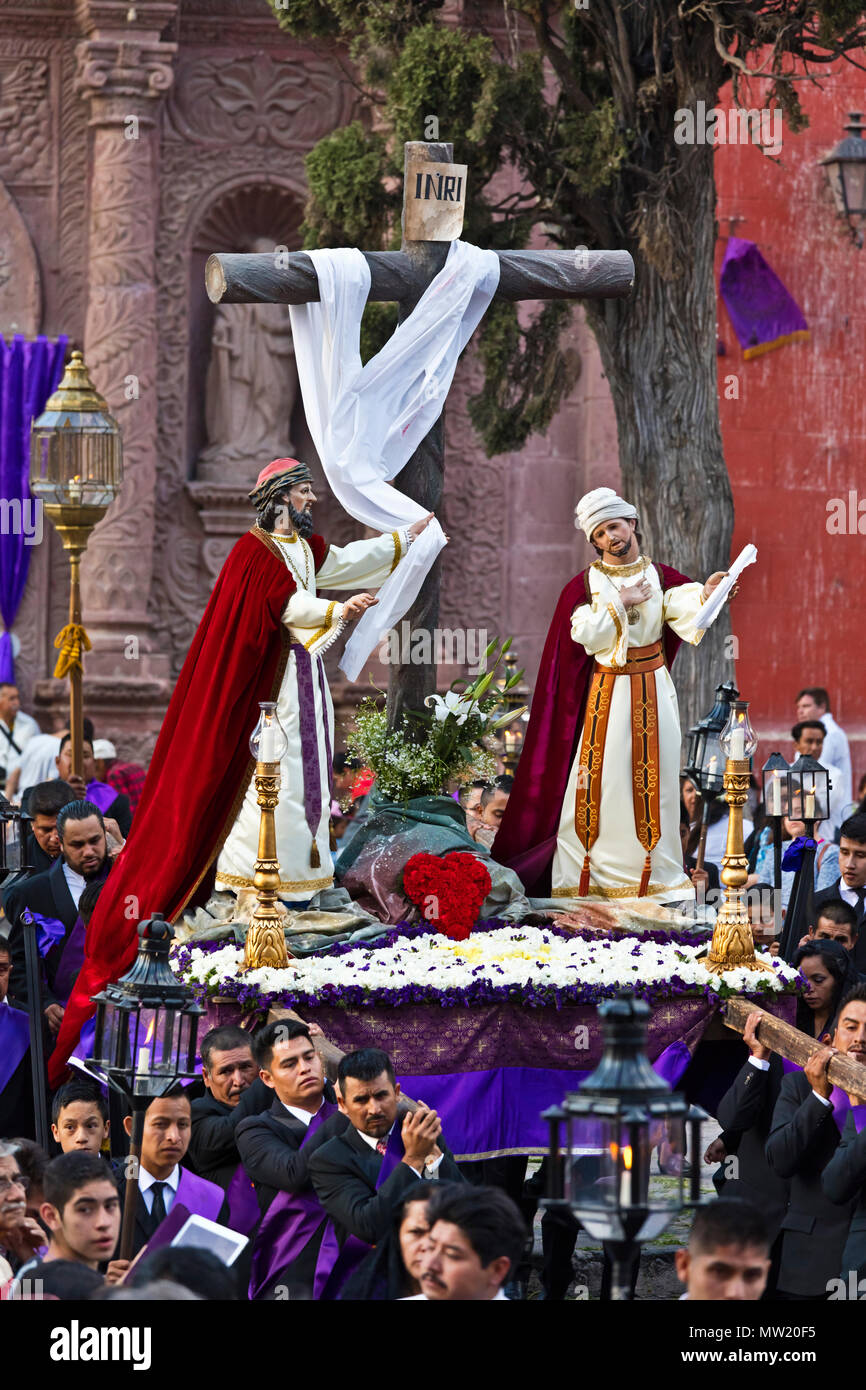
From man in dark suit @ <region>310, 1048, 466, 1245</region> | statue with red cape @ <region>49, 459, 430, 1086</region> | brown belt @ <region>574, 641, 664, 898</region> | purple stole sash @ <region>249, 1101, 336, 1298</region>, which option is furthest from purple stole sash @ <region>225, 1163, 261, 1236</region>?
brown belt @ <region>574, 641, 664, 898</region>

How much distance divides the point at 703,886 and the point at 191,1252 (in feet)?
15.4

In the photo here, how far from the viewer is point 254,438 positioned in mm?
14430

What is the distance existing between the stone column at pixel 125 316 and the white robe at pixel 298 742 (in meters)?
6.35

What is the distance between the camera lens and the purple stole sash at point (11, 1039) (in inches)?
277

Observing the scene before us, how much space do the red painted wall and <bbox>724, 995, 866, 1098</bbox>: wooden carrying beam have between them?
24.1ft

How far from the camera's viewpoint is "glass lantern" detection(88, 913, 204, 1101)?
16.5ft

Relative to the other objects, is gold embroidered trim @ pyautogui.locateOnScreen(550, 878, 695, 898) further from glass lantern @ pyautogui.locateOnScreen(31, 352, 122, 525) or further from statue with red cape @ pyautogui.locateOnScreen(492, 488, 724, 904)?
glass lantern @ pyautogui.locateOnScreen(31, 352, 122, 525)

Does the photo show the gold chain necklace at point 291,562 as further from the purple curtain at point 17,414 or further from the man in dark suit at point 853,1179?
the purple curtain at point 17,414

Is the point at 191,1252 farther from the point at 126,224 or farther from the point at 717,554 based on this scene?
the point at 126,224

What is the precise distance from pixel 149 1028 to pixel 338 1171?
586 mm

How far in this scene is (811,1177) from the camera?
5.91 m

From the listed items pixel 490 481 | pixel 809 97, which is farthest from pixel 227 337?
pixel 809 97

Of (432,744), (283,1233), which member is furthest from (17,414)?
(283,1233)

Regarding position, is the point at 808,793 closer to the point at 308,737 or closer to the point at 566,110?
the point at 308,737
